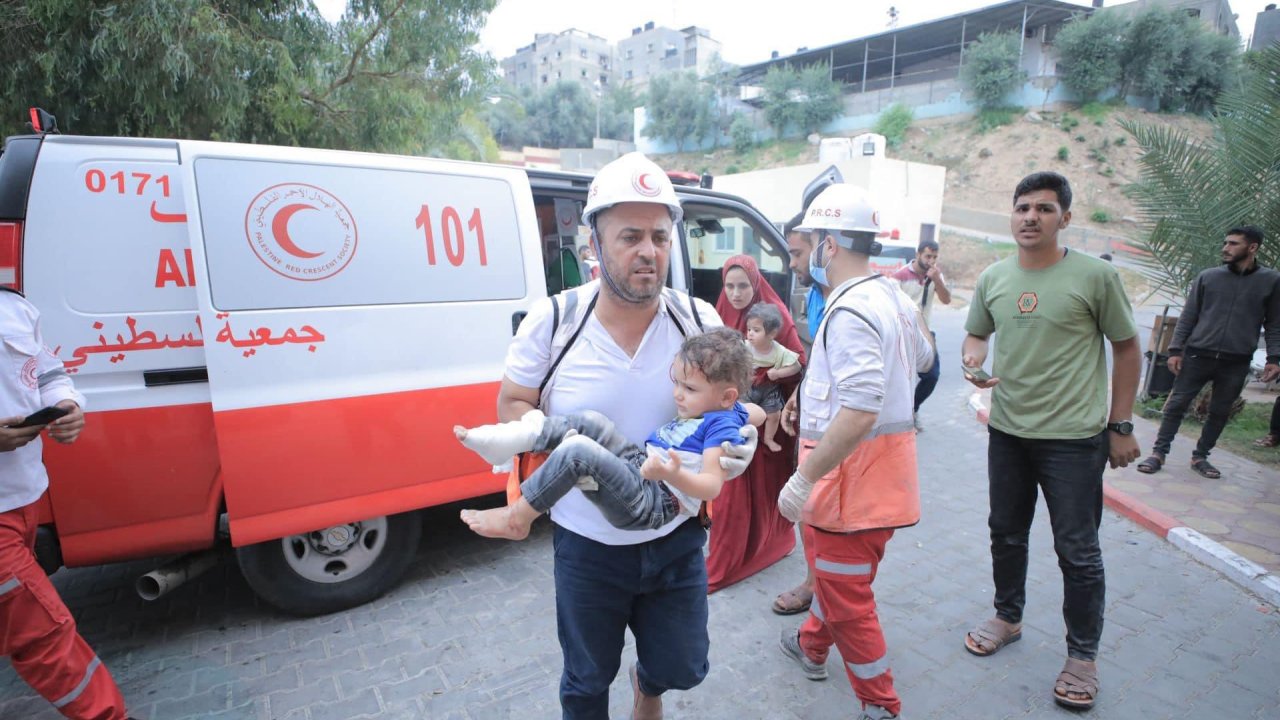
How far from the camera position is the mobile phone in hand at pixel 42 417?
2113 mm

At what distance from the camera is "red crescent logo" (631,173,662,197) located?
5.57 feet

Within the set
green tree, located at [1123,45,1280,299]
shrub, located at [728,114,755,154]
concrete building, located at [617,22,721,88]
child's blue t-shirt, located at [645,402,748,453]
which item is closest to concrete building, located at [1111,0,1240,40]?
shrub, located at [728,114,755,154]

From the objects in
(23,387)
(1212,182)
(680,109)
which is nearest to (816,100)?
(680,109)

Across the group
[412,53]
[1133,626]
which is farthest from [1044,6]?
[1133,626]

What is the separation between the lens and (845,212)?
2.35 meters

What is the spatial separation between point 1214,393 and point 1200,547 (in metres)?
2.01

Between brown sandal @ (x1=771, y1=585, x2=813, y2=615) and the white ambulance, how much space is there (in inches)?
63.9

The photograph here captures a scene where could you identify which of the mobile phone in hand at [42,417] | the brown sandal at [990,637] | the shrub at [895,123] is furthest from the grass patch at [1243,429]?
the shrub at [895,123]

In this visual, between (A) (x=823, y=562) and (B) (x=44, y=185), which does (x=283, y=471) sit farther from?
(A) (x=823, y=562)

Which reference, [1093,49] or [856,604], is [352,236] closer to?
[856,604]

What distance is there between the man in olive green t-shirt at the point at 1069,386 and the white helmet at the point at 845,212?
26.2 inches

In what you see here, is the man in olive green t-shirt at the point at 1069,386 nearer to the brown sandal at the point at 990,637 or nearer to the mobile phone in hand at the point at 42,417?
the brown sandal at the point at 990,637

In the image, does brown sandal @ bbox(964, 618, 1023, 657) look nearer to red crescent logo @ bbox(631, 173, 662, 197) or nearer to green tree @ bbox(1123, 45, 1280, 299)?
red crescent logo @ bbox(631, 173, 662, 197)

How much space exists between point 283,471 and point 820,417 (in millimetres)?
2267
